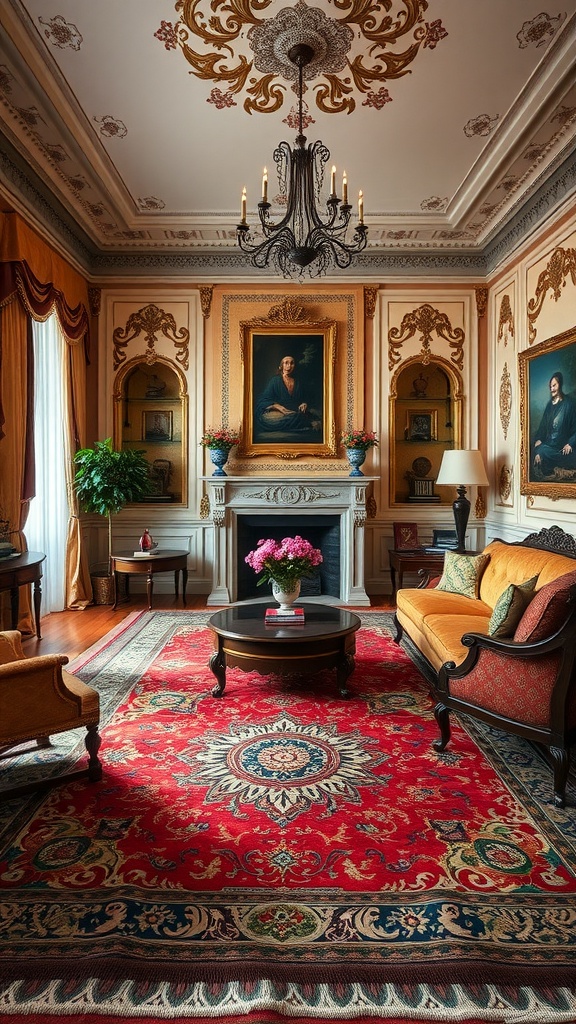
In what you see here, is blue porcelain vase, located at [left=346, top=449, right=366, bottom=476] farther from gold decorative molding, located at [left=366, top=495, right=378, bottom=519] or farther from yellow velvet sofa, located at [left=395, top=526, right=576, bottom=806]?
yellow velvet sofa, located at [left=395, top=526, right=576, bottom=806]

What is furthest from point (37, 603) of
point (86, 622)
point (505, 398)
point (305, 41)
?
point (505, 398)

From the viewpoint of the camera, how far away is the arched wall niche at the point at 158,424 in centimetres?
686

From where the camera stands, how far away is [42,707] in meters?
2.44

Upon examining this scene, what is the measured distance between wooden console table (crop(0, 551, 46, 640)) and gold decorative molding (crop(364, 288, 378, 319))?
4285 mm

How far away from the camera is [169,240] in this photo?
6441mm

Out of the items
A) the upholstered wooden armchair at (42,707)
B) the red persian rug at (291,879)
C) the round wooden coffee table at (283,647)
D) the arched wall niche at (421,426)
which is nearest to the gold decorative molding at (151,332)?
the arched wall niche at (421,426)

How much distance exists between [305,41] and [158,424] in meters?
4.15

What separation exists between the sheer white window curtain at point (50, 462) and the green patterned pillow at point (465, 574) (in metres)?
3.60

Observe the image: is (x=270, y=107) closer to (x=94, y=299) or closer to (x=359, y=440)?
(x=359, y=440)

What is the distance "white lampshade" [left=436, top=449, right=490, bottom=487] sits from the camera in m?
5.68

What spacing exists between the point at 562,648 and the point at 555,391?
308 cm

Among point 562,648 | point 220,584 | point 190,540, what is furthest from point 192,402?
point 562,648

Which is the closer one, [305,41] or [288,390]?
[305,41]

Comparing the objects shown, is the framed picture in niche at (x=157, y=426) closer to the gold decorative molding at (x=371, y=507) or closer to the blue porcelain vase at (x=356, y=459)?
the blue porcelain vase at (x=356, y=459)
